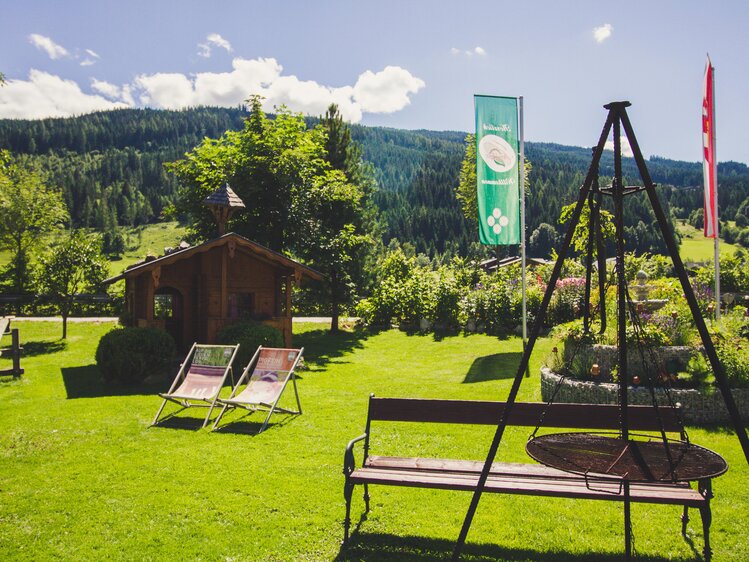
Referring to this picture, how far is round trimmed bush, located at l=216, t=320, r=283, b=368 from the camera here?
1327cm

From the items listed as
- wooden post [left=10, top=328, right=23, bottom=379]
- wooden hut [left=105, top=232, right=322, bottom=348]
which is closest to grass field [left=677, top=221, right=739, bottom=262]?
wooden hut [left=105, top=232, right=322, bottom=348]

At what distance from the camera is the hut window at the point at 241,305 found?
15.2 metres

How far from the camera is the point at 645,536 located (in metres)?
4.71

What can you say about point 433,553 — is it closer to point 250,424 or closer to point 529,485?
point 529,485

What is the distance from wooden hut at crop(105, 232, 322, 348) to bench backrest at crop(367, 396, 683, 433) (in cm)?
955

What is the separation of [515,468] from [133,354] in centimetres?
994

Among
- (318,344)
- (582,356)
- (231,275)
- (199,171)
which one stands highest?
(199,171)

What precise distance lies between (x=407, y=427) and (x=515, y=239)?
22.5 ft

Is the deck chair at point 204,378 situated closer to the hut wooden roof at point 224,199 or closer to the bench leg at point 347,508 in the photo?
the bench leg at point 347,508

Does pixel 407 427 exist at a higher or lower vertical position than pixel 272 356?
lower

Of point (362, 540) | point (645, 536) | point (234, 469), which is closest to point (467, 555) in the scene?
point (362, 540)

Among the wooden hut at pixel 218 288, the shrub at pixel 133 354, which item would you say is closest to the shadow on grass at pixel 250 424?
the shrub at pixel 133 354

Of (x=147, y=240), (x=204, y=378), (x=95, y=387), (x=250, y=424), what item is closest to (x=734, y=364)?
(x=250, y=424)

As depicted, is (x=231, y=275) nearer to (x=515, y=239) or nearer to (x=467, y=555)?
(x=515, y=239)
